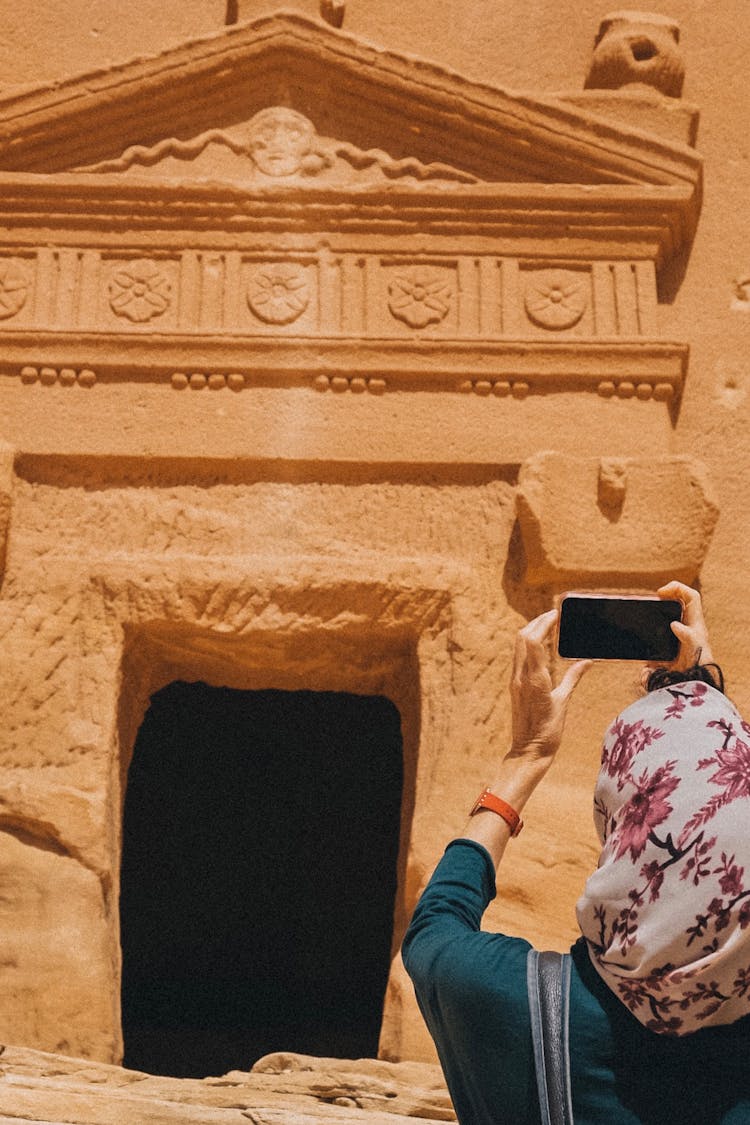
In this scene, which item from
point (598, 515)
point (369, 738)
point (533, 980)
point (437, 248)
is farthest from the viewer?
point (369, 738)

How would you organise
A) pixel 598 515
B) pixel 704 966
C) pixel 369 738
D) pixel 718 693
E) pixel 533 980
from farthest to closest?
pixel 369 738 < pixel 598 515 < pixel 718 693 < pixel 533 980 < pixel 704 966

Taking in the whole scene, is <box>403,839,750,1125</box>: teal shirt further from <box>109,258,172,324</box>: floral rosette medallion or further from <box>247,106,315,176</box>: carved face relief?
<box>247,106,315,176</box>: carved face relief

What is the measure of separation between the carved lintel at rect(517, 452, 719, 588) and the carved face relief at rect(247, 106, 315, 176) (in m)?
1.36

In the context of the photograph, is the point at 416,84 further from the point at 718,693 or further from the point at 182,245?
the point at 718,693

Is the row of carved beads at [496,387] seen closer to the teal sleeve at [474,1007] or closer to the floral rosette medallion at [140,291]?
the floral rosette medallion at [140,291]

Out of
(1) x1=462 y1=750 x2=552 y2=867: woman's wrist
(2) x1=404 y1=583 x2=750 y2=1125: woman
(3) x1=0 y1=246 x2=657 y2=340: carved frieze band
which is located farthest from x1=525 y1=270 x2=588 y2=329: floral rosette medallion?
(2) x1=404 y1=583 x2=750 y2=1125: woman

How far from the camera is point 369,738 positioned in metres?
7.96

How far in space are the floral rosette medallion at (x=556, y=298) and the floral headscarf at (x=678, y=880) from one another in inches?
129

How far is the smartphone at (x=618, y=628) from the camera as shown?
86.7 inches

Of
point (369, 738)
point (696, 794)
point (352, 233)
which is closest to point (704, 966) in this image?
point (696, 794)

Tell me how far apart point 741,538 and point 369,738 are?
3536 mm

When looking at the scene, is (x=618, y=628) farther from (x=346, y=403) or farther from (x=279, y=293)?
(x=279, y=293)

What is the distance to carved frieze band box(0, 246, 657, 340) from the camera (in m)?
4.89

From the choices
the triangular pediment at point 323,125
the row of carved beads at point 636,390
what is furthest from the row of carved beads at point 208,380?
the row of carved beads at point 636,390
